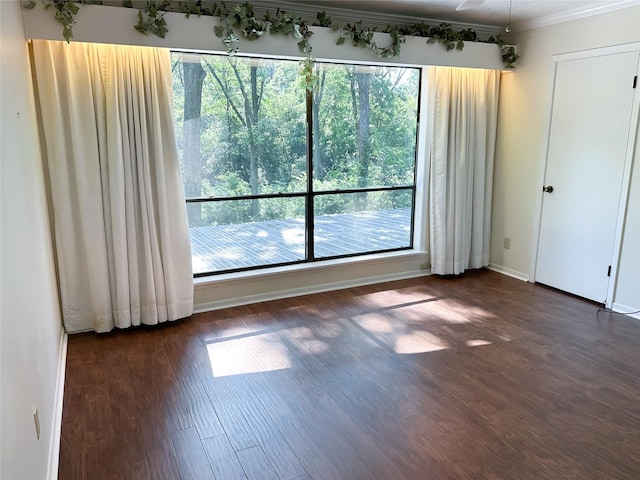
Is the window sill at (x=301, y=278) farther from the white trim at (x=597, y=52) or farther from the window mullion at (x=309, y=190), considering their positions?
the white trim at (x=597, y=52)

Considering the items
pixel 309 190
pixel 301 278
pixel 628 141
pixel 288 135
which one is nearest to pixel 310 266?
pixel 301 278

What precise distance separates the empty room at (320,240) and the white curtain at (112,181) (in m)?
0.02

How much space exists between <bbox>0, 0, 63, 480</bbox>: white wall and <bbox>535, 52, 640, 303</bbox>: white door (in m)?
4.20

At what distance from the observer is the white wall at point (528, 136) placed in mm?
3910

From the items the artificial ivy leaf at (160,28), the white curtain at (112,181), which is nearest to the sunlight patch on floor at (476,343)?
the white curtain at (112,181)

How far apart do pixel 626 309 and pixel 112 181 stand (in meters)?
4.23

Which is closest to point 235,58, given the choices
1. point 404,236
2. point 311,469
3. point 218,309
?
point 218,309

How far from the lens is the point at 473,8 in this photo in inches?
140

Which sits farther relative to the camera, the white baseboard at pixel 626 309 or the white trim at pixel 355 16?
the white baseboard at pixel 626 309

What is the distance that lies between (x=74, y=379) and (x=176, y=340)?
2.38ft

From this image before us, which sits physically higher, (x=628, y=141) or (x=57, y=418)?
(x=628, y=141)

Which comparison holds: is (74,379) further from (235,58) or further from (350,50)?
(350,50)

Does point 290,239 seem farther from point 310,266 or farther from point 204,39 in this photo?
point 204,39

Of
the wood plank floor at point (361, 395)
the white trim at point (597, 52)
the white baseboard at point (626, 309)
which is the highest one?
the white trim at point (597, 52)
